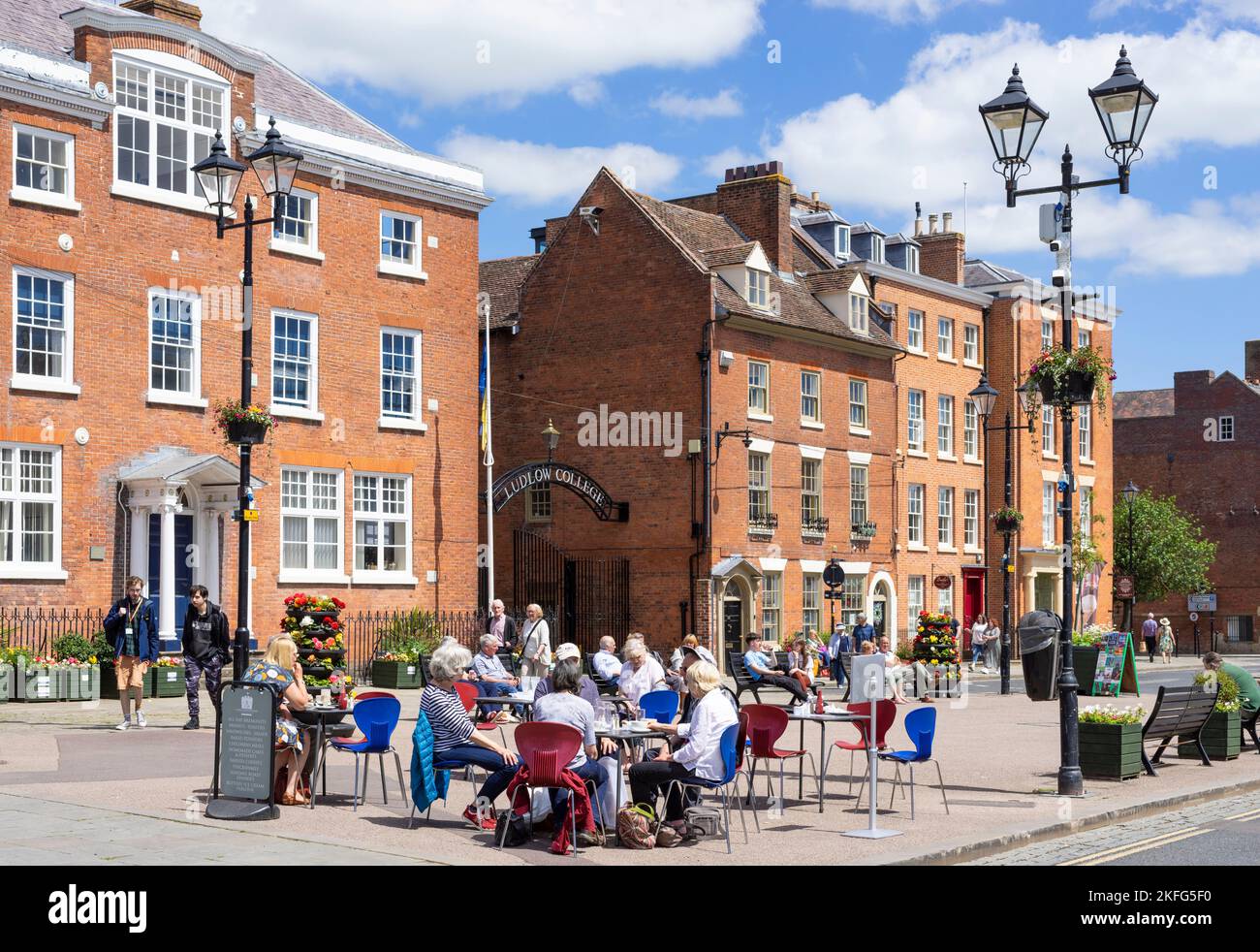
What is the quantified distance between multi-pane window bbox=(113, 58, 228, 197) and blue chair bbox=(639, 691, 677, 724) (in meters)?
17.0

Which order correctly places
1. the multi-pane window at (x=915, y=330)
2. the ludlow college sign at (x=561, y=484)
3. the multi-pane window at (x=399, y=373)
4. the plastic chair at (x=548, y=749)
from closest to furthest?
1. the plastic chair at (x=548, y=749)
2. the multi-pane window at (x=399, y=373)
3. the ludlow college sign at (x=561, y=484)
4. the multi-pane window at (x=915, y=330)

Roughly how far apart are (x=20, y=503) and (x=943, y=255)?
3430 cm

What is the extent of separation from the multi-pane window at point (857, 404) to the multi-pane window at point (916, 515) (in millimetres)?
3641

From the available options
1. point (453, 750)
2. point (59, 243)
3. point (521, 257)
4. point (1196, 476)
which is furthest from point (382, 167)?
point (1196, 476)

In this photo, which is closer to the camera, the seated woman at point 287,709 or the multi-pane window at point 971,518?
the seated woman at point 287,709

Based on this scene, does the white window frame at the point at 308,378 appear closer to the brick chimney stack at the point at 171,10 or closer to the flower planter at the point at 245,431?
the brick chimney stack at the point at 171,10

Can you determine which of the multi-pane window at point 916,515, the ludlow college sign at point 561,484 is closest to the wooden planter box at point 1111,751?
the ludlow college sign at point 561,484

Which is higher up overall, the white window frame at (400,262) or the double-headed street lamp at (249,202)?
the white window frame at (400,262)

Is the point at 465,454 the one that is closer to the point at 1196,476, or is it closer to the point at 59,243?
the point at 59,243

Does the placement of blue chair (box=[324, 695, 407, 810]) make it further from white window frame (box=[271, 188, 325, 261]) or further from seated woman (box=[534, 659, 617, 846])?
white window frame (box=[271, 188, 325, 261])

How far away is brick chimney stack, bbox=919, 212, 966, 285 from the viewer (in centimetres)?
5134

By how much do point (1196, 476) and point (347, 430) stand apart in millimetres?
50873

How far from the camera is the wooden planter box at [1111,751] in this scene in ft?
51.3

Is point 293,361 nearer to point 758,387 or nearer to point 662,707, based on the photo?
point 758,387
